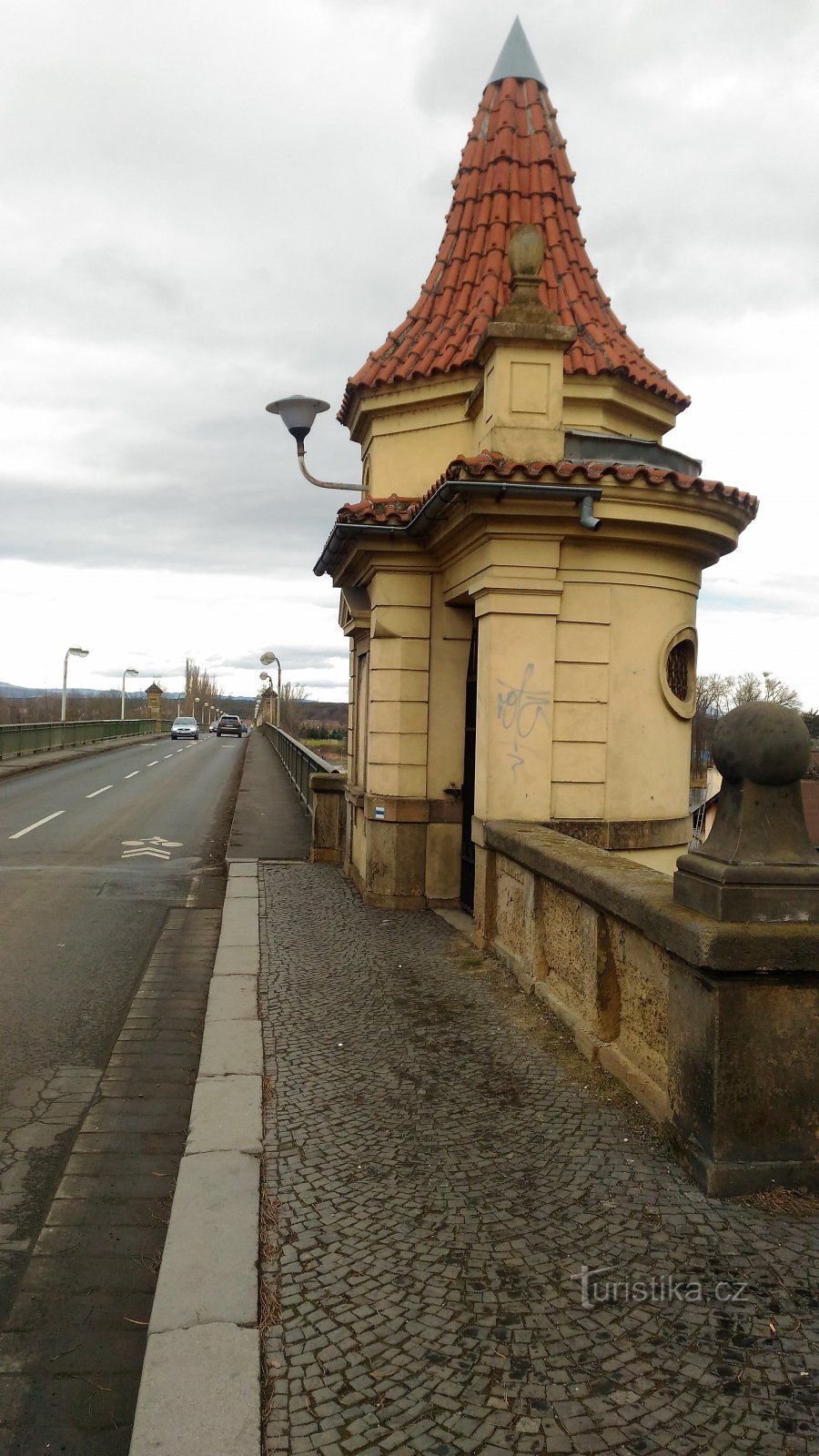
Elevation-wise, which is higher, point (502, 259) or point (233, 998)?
point (502, 259)

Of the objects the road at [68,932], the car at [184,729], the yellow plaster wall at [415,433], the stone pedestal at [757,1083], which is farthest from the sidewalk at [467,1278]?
the car at [184,729]

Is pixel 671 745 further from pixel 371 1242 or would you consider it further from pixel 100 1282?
pixel 100 1282

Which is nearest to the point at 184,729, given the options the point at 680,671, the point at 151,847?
the point at 151,847

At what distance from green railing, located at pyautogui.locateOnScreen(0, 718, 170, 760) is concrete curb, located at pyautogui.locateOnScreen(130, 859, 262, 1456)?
2657cm

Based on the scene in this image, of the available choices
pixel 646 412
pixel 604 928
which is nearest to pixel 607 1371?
pixel 604 928

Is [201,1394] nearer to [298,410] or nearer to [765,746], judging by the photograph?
[765,746]

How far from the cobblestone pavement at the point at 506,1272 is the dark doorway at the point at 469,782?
11.8 ft

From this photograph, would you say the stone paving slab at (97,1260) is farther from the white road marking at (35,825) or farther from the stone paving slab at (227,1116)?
the white road marking at (35,825)

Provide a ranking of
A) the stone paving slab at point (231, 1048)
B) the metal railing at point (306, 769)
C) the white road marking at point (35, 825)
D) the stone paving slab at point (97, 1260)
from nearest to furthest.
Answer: the stone paving slab at point (97, 1260)
the stone paving slab at point (231, 1048)
the white road marking at point (35, 825)
the metal railing at point (306, 769)

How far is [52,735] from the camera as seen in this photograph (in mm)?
34750

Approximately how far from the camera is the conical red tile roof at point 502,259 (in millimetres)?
9547

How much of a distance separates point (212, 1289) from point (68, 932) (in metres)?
6.08

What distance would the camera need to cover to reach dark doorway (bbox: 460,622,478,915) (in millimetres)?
Result: 8781

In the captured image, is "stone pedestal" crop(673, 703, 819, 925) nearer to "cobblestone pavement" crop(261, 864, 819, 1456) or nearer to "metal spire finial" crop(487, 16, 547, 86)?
"cobblestone pavement" crop(261, 864, 819, 1456)
